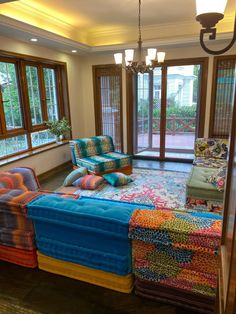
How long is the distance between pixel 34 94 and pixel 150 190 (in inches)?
111

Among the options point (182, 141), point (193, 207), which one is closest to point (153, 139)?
point (182, 141)

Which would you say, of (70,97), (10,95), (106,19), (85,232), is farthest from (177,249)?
(70,97)

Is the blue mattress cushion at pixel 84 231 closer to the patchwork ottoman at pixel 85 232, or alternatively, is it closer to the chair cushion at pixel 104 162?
the patchwork ottoman at pixel 85 232

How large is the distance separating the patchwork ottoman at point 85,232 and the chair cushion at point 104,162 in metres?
2.41

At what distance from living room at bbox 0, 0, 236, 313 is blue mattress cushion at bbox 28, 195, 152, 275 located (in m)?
1.72

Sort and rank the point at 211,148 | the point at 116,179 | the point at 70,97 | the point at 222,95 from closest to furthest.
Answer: the point at 116,179, the point at 211,148, the point at 222,95, the point at 70,97

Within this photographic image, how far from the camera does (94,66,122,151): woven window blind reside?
555 cm

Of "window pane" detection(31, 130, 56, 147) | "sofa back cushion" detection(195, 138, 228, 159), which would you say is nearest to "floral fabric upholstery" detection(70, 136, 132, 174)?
"window pane" detection(31, 130, 56, 147)

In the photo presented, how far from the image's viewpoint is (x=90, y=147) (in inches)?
186

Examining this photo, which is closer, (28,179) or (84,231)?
(84,231)

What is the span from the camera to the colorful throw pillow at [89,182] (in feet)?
12.8

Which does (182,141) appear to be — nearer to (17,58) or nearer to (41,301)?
(17,58)

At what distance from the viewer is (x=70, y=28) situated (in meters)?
4.63

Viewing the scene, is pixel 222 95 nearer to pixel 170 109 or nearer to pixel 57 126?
pixel 170 109
